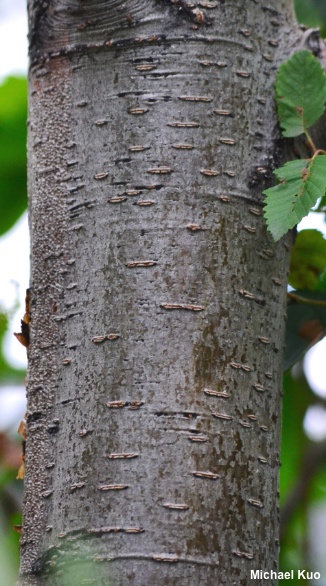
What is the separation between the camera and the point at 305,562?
1790 mm

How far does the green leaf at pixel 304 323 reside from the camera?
4.13 ft

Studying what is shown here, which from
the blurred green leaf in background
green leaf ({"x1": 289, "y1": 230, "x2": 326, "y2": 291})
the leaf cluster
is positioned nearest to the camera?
the leaf cluster

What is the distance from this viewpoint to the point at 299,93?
951mm

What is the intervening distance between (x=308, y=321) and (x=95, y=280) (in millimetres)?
534

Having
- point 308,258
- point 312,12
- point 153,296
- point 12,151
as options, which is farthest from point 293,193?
point 12,151

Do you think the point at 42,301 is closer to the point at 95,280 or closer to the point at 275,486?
the point at 95,280

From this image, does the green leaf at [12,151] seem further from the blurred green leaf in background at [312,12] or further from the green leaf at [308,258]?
the green leaf at [308,258]

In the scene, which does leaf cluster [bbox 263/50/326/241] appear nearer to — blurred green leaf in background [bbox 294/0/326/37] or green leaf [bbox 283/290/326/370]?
green leaf [bbox 283/290/326/370]

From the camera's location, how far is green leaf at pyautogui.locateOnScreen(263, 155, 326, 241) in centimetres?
87

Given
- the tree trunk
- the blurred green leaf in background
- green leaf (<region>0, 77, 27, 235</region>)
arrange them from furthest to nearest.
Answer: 1. green leaf (<region>0, 77, 27, 235</region>)
2. the blurred green leaf in background
3. the tree trunk

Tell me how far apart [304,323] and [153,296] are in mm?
513

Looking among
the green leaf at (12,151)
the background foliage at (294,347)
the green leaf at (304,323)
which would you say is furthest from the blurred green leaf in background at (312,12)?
the green leaf at (304,323)

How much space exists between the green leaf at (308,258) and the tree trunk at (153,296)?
20 cm

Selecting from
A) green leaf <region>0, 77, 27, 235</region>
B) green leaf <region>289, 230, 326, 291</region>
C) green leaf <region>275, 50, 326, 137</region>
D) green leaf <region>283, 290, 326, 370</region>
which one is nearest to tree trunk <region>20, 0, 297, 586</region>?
green leaf <region>275, 50, 326, 137</region>
